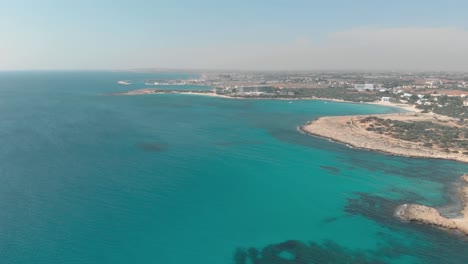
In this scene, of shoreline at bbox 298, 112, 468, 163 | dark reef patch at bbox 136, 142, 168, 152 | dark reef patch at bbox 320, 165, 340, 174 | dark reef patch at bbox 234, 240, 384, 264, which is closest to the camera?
dark reef patch at bbox 234, 240, 384, 264

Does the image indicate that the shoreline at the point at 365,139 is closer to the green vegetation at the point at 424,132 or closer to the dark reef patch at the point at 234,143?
the green vegetation at the point at 424,132

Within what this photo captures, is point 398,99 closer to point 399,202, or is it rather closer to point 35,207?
point 399,202

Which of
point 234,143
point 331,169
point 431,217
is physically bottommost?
point 431,217

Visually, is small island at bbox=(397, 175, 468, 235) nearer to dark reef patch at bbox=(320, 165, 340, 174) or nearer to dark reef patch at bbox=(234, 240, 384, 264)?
dark reef patch at bbox=(234, 240, 384, 264)

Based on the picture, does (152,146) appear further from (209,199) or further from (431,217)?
(431,217)

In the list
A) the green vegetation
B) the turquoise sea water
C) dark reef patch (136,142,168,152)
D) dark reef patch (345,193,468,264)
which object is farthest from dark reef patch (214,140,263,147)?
dark reef patch (345,193,468,264)

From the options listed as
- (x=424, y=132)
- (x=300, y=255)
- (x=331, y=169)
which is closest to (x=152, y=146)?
(x=331, y=169)

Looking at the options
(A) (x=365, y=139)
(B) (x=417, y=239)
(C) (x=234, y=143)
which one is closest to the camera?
(B) (x=417, y=239)
